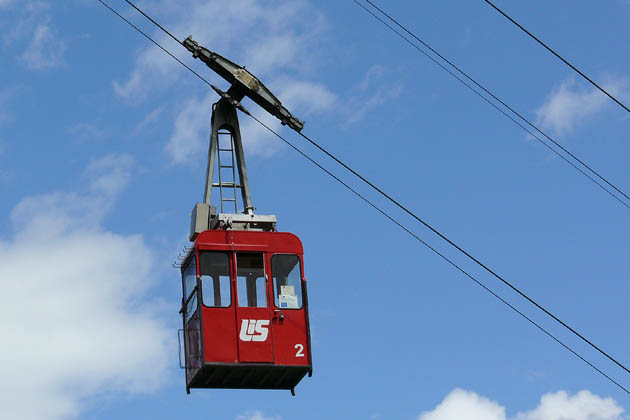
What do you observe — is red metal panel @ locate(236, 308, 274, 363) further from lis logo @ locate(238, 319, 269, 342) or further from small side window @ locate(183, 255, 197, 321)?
small side window @ locate(183, 255, 197, 321)

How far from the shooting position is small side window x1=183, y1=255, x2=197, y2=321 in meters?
23.4

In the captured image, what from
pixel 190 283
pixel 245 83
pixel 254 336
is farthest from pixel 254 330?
pixel 245 83

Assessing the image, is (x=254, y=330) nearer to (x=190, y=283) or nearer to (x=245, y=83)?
(x=190, y=283)

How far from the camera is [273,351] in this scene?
23.1m

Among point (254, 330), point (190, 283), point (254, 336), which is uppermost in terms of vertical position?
point (190, 283)

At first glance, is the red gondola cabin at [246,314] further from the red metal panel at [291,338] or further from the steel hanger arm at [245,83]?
the steel hanger arm at [245,83]

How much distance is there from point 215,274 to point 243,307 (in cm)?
86

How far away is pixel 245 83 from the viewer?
25.5m

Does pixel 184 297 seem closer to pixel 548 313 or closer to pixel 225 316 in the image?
pixel 225 316

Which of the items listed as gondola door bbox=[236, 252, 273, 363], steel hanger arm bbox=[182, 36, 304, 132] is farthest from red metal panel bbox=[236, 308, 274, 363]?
steel hanger arm bbox=[182, 36, 304, 132]

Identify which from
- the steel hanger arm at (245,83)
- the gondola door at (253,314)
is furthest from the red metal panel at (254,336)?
the steel hanger arm at (245,83)

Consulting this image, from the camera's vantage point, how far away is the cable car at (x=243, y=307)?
2281 centimetres

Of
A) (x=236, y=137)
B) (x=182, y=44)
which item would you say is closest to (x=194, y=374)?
(x=236, y=137)

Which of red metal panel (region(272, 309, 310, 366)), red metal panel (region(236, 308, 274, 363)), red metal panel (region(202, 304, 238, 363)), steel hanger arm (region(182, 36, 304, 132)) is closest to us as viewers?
red metal panel (region(202, 304, 238, 363))
